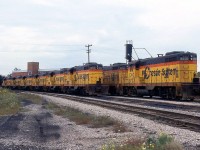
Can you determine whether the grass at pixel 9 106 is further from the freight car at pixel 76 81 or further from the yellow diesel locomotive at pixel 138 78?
the yellow diesel locomotive at pixel 138 78

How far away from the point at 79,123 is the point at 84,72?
88.5 ft

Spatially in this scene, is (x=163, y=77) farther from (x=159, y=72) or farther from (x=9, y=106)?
(x=9, y=106)

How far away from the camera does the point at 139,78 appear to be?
37.9m

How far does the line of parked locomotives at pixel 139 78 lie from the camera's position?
30625 millimetres

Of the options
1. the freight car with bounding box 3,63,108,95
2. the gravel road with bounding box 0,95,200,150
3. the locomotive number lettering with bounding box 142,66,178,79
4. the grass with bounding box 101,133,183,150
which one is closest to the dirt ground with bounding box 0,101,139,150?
the gravel road with bounding box 0,95,200,150

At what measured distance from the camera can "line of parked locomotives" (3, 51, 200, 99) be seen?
30625mm

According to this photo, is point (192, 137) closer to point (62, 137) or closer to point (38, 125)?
point (62, 137)

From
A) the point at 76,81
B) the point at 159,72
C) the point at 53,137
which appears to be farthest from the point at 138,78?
the point at 53,137

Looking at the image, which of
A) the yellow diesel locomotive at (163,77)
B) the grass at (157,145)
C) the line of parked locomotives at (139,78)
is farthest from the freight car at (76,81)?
the grass at (157,145)

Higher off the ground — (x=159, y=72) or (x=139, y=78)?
(x=159, y=72)

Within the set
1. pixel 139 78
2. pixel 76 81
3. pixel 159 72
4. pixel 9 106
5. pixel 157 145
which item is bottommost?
pixel 157 145

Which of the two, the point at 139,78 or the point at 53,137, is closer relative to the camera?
the point at 53,137

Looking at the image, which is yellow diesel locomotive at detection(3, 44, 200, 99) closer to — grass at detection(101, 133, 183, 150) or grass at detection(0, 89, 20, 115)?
grass at detection(0, 89, 20, 115)

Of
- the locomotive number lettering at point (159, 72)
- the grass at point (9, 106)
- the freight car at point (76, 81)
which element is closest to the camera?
the grass at point (9, 106)
